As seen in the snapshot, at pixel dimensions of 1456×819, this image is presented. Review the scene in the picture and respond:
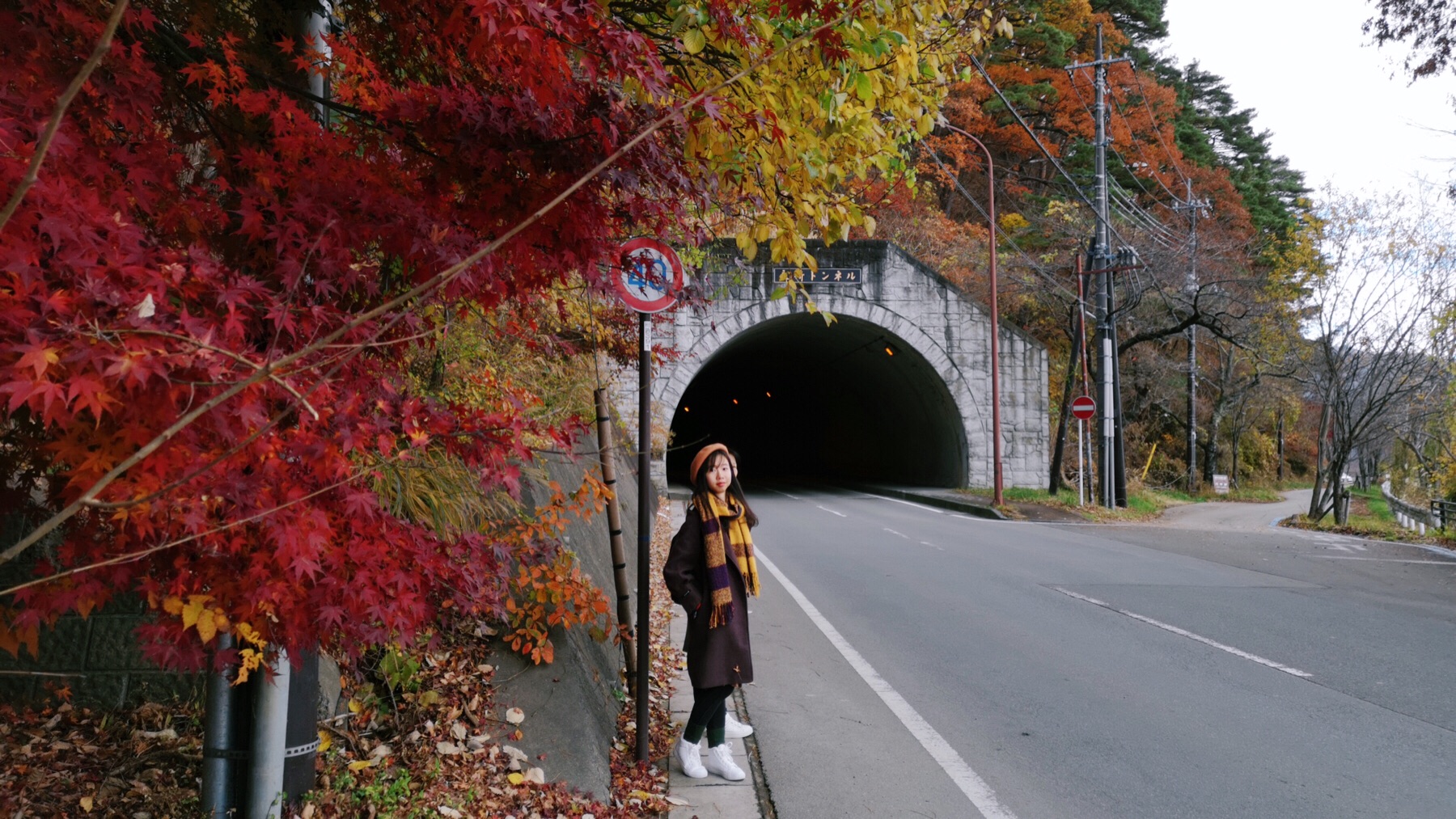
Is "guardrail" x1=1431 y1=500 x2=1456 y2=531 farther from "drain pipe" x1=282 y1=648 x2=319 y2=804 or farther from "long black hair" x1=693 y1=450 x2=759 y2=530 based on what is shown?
"drain pipe" x1=282 y1=648 x2=319 y2=804

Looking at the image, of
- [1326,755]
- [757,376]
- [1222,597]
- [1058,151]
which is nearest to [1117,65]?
[1058,151]

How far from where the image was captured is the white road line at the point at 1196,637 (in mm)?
6102

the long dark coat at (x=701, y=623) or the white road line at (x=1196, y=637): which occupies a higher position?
the long dark coat at (x=701, y=623)

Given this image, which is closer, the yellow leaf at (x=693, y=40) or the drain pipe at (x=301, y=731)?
the yellow leaf at (x=693, y=40)

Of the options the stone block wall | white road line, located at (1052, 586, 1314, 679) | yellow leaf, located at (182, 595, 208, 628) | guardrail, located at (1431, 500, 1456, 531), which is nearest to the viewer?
yellow leaf, located at (182, 595, 208, 628)

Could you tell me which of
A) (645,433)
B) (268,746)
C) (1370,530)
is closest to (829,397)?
(1370,530)

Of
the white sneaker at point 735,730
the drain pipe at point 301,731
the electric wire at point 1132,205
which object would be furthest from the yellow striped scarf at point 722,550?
the electric wire at point 1132,205

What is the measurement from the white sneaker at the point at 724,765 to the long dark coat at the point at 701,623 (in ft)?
1.27

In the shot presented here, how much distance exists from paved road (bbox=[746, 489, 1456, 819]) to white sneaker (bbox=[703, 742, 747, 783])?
19 cm

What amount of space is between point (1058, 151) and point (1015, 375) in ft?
39.4

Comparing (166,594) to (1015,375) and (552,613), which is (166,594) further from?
(1015,375)

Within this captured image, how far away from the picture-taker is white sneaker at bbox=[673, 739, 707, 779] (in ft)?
13.6

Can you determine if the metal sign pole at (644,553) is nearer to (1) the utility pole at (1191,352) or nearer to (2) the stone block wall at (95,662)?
(2) the stone block wall at (95,662)

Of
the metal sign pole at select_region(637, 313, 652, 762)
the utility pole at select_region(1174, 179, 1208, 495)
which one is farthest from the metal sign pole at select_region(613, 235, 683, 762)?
the utility pole at select_region(1174, 179, 1208, 495)
